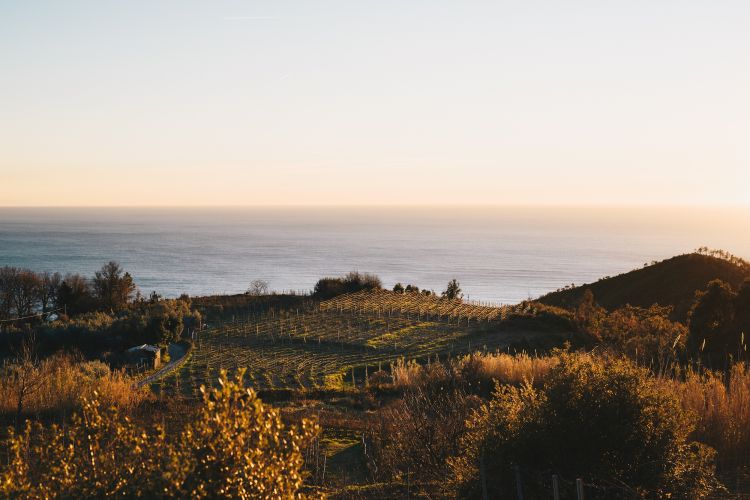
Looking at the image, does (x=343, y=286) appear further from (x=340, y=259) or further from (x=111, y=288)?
(x=340, y=259)

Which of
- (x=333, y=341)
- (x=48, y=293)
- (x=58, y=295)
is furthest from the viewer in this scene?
(x=48, y=293)

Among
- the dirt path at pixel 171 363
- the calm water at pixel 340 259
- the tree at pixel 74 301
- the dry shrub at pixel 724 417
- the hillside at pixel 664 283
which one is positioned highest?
the dry shrub at pixel 724 417

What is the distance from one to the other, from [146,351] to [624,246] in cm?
16622

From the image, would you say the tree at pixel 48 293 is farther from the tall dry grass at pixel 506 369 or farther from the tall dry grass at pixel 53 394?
the tall dry grass at pixel 506 369

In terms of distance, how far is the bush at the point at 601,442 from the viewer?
744 centimetres

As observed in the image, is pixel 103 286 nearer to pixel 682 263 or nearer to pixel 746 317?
pixel 682 263

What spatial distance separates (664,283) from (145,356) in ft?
107

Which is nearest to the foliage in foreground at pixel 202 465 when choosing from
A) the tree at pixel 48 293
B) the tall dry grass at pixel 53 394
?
the tall dry grass at pixel 53 394

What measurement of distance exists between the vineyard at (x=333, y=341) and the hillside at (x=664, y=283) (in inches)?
363

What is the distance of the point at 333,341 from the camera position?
110 feet

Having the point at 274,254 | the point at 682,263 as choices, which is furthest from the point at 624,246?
the point at 682,263

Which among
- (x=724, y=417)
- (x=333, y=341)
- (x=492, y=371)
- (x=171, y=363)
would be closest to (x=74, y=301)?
(x=333, y=341)

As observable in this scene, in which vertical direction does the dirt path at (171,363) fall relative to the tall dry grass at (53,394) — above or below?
below

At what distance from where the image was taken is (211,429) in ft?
16.5
